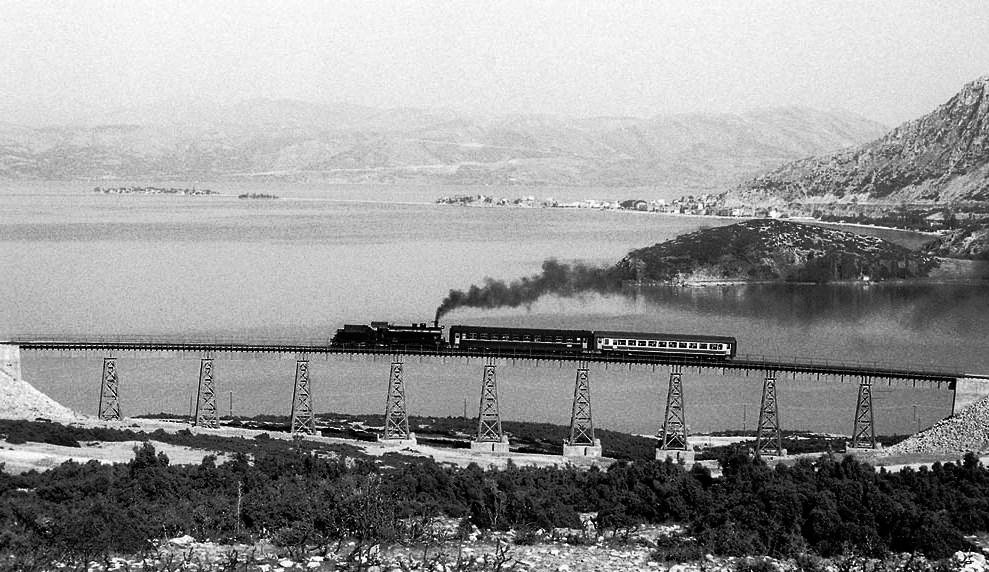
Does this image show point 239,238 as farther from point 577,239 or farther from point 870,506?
point 870,506

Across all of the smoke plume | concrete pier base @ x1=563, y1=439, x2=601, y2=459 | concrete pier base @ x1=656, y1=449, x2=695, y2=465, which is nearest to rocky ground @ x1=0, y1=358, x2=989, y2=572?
concrete pier base @ x1=656, y1=449, x2=695, y2=465

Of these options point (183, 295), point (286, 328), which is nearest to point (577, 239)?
point (183, 295)

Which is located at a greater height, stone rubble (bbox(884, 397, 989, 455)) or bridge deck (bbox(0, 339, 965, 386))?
bridge deck (bbox(0, 339, 965, 386))

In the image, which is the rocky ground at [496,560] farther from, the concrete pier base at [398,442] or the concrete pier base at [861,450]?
the concrete pier base at [398,442]

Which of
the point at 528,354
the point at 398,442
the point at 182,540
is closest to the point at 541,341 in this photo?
the point at 528,354

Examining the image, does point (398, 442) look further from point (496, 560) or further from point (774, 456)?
point (496, 560)

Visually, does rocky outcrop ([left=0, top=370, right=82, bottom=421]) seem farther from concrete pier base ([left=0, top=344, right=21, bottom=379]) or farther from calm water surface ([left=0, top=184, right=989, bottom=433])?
calm water surface ([left=0, top=184, right=989, bottom=433])

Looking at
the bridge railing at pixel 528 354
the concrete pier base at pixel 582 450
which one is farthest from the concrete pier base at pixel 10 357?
the concrete pier base at pixel 582 450

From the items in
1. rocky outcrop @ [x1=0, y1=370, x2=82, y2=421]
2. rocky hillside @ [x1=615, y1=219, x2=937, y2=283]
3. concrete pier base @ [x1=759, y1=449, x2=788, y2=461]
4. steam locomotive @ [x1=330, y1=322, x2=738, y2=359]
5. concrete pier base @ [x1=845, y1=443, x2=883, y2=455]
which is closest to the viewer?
concrete pier base @ [x1=845, y1=443, x2=883, y2=455]
